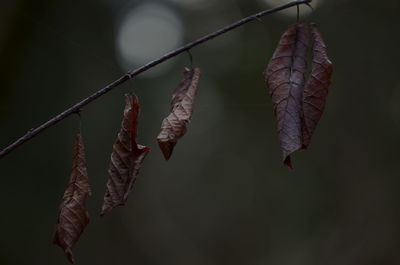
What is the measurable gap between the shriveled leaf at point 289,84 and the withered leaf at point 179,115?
15 centimetres

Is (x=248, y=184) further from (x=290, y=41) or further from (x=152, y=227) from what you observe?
(x=290, y=41)

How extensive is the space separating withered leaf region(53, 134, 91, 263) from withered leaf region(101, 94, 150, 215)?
0.06 meters

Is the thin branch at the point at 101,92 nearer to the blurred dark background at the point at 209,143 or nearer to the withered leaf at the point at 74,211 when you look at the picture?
the withered leaf at the point at 74,211

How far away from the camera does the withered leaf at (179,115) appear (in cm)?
84

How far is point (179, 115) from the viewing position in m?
0.87

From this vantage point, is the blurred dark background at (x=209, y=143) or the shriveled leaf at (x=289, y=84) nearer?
the shriveled leaf at (x=289, y=84)

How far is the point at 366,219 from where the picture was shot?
5.38 meters

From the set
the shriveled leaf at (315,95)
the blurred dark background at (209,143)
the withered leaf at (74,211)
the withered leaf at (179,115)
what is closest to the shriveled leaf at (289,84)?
the shriveled leaf at (315,95)

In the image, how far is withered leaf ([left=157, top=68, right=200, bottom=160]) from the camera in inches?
33.0

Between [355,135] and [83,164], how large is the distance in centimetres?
511

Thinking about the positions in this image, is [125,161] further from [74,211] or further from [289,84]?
[289,84]

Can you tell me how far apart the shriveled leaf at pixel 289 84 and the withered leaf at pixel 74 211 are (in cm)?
36

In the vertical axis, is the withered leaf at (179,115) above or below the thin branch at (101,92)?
below

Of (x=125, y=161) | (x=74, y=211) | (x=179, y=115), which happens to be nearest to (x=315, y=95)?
(x=179, y=115)
